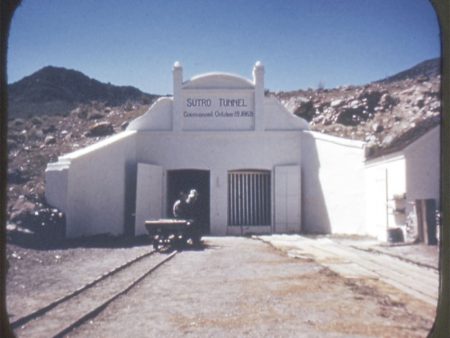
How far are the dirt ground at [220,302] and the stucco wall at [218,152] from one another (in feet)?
10.7

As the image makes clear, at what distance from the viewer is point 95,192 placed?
5.36m

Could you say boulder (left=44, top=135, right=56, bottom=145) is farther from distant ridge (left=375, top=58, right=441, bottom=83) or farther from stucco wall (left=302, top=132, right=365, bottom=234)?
stucco wall (left=302, top=132, right=365, bottom=234)

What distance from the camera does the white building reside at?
600 centimetres

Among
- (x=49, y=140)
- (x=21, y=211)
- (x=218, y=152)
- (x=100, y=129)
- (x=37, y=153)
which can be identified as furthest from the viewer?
(x=218, y=152)

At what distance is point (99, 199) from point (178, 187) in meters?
4.13

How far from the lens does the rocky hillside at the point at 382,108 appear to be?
4.37m

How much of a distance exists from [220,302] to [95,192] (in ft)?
6.53

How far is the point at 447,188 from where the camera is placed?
347 centimetres

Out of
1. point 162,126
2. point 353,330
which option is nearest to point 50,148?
point 162,126

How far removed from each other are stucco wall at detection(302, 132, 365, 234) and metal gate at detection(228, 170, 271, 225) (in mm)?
1166

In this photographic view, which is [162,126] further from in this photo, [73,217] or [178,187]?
[73,217]

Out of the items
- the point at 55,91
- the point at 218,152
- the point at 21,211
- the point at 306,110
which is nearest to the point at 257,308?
the point at 21,211

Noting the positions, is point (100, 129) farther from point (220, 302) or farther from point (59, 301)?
point (220, 302)

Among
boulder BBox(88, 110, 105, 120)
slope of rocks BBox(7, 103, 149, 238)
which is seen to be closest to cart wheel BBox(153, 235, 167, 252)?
slope of rocks BBox(7, 103, 149, 238)
